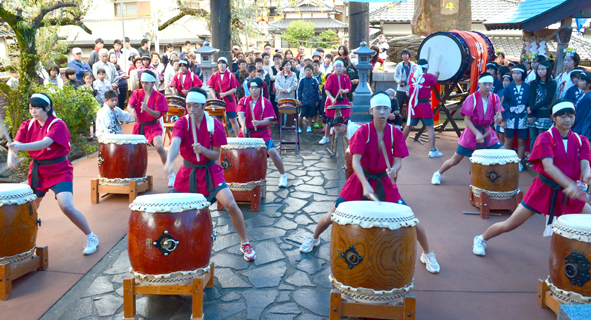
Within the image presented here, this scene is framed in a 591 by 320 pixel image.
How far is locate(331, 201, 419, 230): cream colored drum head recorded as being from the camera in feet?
10.2

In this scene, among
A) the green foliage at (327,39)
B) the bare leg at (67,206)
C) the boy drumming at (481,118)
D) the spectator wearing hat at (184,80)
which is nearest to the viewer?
the bare leg at (67,206)

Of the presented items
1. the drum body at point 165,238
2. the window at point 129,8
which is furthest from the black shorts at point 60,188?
the window at point 129,8

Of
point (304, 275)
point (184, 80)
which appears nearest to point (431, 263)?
point (304, 275)

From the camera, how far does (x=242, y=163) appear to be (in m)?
5.93

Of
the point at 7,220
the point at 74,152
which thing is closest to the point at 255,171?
the point at 7,220

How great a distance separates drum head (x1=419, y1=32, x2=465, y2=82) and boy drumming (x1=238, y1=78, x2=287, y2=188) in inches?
171

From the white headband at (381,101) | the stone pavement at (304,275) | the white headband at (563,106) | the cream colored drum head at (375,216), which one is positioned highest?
the white headband at (381,101)

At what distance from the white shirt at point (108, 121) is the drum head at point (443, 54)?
6.24 meters

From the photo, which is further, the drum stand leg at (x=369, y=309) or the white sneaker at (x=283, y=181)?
the white sneaker at (x=283, y=181)

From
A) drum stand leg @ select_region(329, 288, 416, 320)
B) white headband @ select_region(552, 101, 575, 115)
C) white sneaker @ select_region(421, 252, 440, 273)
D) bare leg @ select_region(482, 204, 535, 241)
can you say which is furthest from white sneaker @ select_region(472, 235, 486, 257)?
drum stand leg @ select_region(329, 288, 416, 320)

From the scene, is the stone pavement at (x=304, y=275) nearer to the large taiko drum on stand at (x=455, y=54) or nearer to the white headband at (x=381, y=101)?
the white headband at (x=381, y=101)

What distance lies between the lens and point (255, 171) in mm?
5988

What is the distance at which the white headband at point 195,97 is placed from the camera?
13.5 ft

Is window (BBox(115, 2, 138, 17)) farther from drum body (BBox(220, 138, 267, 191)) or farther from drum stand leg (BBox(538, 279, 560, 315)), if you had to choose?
drum stand leg (BBox(538, 279, 560, 315))
